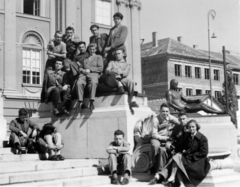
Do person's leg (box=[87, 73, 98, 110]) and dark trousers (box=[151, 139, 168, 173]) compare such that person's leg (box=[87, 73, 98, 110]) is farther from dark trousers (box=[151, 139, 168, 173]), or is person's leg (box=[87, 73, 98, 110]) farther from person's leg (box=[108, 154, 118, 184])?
person's leg (box=[108, 154, 118, 184])

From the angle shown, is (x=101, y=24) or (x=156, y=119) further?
(x=101, y=24)

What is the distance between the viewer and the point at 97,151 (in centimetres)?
1130

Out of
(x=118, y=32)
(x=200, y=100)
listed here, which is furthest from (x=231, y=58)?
(x=118, y=32)

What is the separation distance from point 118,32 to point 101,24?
65.5ft

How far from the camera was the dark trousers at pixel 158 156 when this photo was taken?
953 cm

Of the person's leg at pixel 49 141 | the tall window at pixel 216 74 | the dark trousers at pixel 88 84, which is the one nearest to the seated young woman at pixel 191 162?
the person's leg at pixel 49 141

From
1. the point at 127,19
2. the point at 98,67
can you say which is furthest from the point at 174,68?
the point at 98,67

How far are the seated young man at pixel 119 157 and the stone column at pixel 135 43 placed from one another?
79.8 feet

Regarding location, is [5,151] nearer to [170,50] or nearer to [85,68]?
[85,68]

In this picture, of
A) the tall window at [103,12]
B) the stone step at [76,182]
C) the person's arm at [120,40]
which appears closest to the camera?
the stone step at [76,182]

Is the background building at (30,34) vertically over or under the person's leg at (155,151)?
over

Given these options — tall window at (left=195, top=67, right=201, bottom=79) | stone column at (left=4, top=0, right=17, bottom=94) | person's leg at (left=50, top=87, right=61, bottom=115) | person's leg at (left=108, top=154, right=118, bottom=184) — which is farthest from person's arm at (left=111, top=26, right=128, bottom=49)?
tall window at (left=195, top=67, right=201, bottom=79)

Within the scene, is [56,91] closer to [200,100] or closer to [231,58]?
[200,100]

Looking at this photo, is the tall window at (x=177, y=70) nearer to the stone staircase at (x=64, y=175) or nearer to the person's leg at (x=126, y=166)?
the stone staircase at (x=64, y=175)
